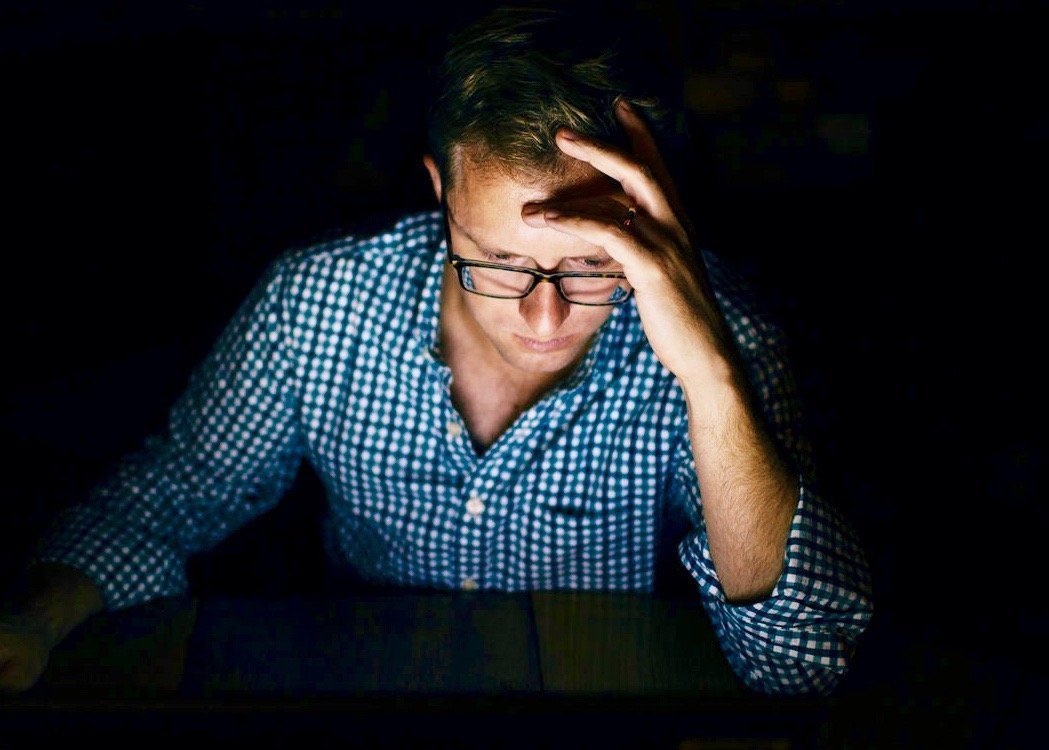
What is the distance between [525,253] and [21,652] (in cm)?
73

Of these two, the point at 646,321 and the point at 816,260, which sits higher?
the point at 646,321

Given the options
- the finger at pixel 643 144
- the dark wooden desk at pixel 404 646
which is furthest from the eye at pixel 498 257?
the dark wooden desk at pixel 404 646

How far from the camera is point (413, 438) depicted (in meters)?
1.48

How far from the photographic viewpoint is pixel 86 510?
1327mm

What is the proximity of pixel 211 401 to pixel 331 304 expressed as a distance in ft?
0.78

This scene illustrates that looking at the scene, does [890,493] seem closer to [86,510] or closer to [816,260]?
[816,260]

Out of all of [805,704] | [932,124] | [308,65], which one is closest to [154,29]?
[308,65]

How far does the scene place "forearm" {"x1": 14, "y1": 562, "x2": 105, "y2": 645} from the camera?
43.8 inches

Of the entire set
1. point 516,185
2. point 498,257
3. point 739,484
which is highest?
point 516,185

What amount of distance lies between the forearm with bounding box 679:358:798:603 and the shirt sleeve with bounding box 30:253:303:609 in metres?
0.65

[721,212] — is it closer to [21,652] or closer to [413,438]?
[413,438]

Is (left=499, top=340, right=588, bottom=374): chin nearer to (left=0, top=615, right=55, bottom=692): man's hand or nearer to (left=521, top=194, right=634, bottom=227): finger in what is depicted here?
(left=521, top=194, right=634, bottom=227): finger

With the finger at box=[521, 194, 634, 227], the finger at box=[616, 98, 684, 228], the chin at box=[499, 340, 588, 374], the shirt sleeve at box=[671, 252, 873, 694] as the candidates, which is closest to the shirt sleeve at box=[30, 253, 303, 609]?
the chin at box=[499, 340, 588, 374]

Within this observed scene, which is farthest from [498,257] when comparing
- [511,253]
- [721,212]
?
[721,212]
